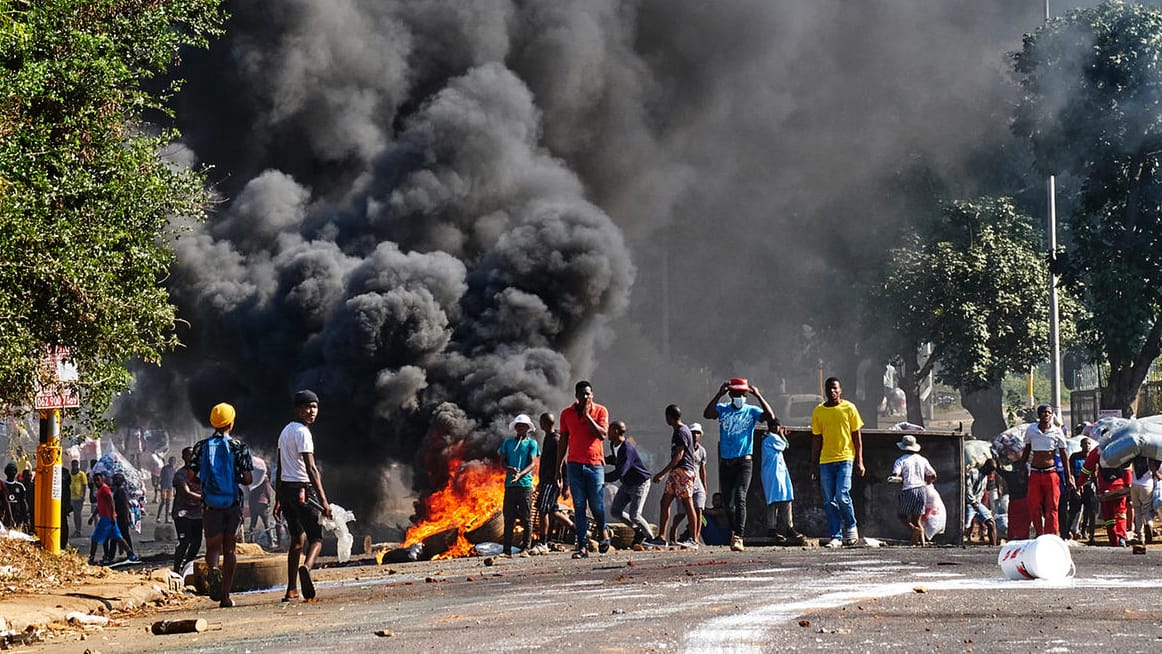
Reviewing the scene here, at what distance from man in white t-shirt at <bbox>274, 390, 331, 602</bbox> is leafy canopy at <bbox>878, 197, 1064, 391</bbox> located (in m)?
26.6

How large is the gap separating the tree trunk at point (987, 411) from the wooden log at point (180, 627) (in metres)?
34.9

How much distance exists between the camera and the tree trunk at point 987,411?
41594mm

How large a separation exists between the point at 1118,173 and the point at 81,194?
728 inches

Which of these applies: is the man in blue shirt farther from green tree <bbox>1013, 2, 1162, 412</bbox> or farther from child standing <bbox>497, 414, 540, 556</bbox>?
green tree <bbox>1013, 2, 1162, 412</bbox>

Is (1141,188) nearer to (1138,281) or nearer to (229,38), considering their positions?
(1138,281)

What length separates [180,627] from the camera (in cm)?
909

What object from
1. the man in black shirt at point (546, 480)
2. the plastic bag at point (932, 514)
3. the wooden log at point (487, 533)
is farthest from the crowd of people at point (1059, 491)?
the wooden log at point (487, 533)

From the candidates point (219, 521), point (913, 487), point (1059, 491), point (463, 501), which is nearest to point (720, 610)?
point (219, 521)

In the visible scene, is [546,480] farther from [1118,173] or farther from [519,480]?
[1118,173]

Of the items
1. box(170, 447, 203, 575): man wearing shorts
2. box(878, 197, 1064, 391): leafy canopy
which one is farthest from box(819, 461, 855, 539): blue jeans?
box(878, 197, 1064, 391): leafy canopy

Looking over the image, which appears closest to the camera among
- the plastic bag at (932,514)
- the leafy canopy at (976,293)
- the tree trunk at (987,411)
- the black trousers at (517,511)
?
the plastic bag at (932,514)

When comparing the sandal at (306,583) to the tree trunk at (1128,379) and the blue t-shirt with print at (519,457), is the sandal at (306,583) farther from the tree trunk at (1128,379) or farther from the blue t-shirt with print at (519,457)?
the tree trunk at (1128,379)

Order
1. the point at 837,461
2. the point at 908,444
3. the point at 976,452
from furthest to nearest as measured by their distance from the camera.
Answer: the point at 976,452
the point at 908,444
the point at 837,461

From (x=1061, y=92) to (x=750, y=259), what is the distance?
1772 cm
